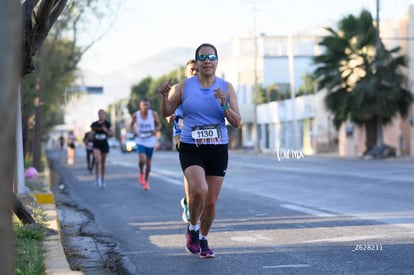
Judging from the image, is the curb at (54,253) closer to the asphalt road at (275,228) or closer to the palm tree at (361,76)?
the asphalt road at (275,228)

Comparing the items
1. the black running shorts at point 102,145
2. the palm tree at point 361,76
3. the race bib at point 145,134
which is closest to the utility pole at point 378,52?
the palm tree at point 361,76

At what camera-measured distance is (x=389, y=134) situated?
45.7 m

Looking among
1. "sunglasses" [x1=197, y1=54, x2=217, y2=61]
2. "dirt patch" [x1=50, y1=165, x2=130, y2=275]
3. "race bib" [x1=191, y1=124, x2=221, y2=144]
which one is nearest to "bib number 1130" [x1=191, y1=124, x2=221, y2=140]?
"race bib" [x1=191, y1=124, x2=221, y2=144]

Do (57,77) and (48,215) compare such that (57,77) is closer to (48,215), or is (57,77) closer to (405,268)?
(48,215)

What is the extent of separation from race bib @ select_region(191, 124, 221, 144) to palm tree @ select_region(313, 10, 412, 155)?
32.2 metres

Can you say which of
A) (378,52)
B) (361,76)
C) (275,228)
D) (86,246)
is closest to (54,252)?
(86,246)

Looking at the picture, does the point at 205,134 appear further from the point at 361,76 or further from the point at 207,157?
the point at 361,76

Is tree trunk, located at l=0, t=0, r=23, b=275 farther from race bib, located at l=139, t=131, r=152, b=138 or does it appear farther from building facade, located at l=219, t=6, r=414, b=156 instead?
building facade, located at l=219, t=6, r=414, b=156

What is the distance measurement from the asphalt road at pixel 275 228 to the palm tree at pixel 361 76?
2203 centimetres

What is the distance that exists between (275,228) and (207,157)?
262cm

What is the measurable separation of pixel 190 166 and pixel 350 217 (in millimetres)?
3843

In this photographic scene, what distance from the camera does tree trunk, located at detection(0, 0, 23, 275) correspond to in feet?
9.16

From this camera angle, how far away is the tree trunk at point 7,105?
2793 millimetres

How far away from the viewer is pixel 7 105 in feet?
9.25
